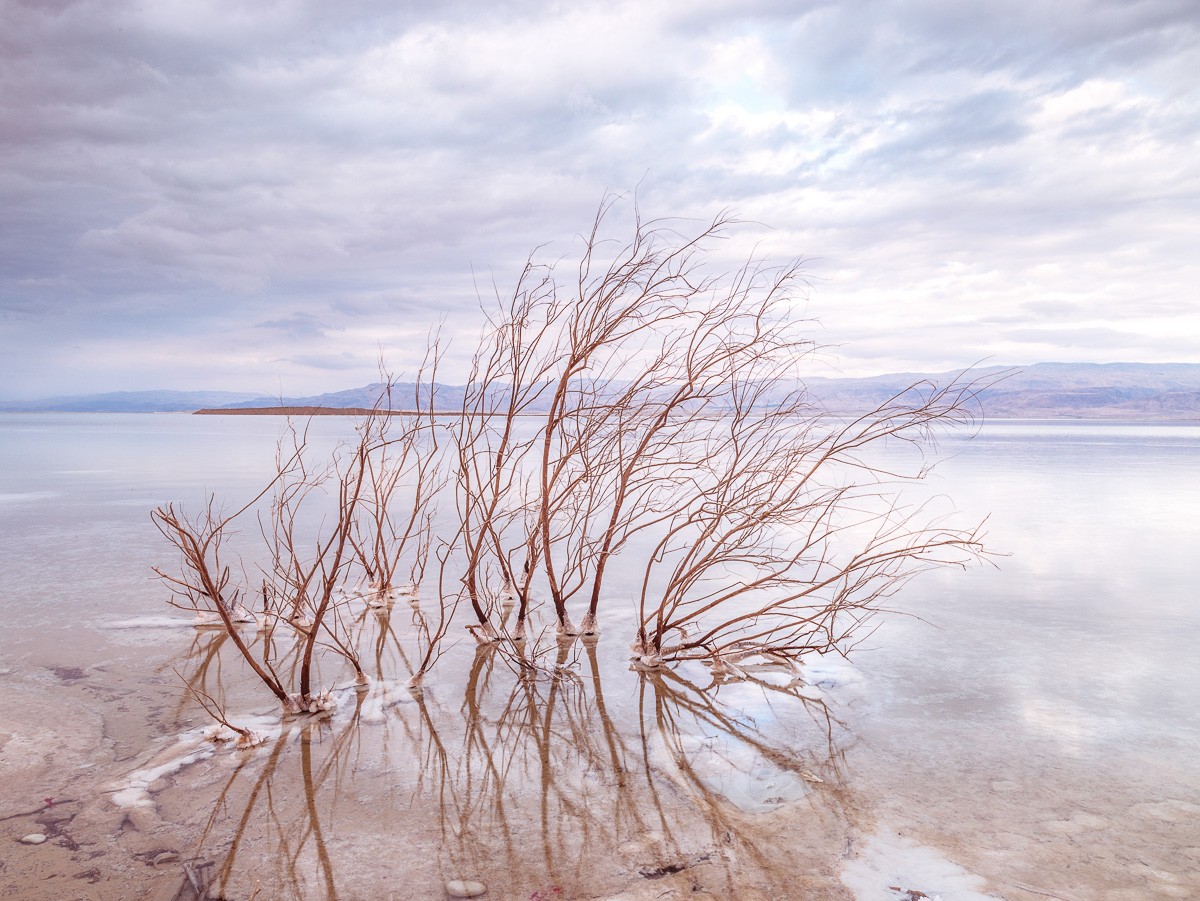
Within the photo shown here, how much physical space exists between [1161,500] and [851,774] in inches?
546

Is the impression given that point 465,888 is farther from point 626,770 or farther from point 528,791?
point 626,770

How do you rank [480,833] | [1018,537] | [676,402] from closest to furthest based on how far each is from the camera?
1. [480,833]
2. [676,402]
3. [1018,537]

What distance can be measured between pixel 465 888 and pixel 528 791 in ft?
2.78

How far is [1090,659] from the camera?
19.5 feet

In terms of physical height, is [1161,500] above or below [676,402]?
below

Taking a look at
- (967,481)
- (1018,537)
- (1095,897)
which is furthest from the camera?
(967,481)

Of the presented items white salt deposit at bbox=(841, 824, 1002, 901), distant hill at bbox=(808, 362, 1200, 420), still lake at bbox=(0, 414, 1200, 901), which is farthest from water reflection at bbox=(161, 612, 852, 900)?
distant hill at bbox=(808, 362, 1200, 420)

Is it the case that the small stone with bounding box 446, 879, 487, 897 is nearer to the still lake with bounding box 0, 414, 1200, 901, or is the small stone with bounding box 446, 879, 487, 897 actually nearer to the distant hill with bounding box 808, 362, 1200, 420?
the still lake with bounding box 0, 414, 1200, 901

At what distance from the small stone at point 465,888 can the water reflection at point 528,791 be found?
0.12ft

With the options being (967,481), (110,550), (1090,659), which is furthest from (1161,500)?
(110,550)

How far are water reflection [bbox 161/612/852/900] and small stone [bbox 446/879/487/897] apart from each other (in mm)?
36

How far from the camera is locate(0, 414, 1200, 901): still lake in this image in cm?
312

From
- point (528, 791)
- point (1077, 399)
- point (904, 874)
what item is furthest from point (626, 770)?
point (1077, 399)

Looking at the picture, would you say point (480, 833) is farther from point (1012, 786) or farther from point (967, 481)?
point (967, 481)
